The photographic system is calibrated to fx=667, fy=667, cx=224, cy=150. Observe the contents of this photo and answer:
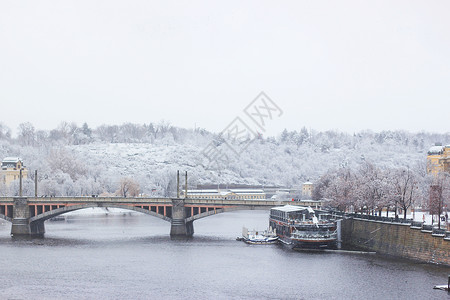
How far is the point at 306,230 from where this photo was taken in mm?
85812

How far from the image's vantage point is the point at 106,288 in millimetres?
61312

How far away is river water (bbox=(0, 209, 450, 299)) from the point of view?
58906 mm

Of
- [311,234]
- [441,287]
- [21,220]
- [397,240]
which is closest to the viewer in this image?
[441,287]

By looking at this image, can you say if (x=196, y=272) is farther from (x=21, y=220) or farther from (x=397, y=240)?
(x=21, y=220)

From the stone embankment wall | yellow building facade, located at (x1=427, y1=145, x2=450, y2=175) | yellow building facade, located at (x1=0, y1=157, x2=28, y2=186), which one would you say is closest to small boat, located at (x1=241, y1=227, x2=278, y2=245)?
the stone embankment wall

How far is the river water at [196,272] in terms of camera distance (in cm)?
5891

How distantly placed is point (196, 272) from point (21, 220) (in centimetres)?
4739

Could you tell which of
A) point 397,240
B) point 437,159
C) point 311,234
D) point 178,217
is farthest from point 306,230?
point 437,159

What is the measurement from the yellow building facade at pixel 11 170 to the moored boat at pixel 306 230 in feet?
376

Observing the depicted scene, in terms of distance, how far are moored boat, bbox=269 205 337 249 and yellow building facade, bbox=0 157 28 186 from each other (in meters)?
115

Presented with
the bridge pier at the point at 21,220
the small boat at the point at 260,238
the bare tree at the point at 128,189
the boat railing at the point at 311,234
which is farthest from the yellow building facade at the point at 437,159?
the bridge pier at the point at 21,220

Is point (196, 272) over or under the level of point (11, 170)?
under

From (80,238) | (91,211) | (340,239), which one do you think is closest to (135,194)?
(91,211)

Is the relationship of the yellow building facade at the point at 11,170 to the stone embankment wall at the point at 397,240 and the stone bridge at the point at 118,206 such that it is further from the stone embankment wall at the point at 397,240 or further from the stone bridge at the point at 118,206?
the stone embankment wall at the point at 397,240
